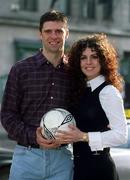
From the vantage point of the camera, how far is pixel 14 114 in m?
4.49

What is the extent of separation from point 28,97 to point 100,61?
1.84 feet

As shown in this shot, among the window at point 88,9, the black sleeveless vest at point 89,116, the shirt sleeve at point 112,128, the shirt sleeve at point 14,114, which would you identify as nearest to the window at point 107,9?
the window at point 88,9

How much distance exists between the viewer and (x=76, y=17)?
27047 millimetres

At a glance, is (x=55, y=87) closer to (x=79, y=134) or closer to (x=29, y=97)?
(x=29, y=97)

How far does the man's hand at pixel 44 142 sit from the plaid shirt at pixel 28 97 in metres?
0.11

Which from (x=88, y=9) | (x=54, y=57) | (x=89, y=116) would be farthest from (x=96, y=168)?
(x=88, y=9)

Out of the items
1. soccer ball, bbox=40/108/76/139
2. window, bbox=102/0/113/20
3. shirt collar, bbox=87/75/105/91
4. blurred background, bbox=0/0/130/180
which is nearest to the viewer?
soccer ball, bbox=40/108/76/139

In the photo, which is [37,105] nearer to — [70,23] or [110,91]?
[110,91]

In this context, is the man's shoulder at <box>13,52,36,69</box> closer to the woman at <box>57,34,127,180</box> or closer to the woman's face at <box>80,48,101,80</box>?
the woman at <box>57,34,127,180</box>

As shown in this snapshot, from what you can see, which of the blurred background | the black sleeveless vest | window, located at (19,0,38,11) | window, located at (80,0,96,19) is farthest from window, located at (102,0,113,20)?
the black sleeveless vest

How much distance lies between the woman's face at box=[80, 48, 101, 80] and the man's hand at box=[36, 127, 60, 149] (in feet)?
1.68

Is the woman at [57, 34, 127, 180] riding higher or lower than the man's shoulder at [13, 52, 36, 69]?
lower

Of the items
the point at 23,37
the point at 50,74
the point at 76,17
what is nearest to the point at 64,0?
the point at 76,17

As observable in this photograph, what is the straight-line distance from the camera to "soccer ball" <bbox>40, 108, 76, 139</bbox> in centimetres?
420
